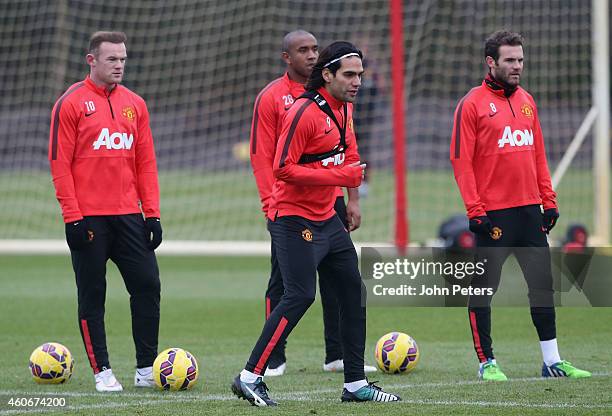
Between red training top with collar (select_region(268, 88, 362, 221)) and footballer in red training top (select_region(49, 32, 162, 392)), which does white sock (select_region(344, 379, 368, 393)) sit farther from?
footballer in red training top (select_region(49, 32, 162, 392))

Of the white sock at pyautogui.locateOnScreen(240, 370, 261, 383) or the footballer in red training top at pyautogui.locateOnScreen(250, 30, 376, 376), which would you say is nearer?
the white sock at pyautogui.locateOnScreen(240, 370, 261, 383)

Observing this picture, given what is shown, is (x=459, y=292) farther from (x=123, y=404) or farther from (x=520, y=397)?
(x=123, y=404)

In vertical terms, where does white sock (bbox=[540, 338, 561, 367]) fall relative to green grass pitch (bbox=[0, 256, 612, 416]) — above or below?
above

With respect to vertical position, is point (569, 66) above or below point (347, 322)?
above

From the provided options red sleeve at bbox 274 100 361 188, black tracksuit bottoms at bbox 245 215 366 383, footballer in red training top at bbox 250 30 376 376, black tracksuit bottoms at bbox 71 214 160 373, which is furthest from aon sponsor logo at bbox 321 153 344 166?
black tracksuit bottoms at bbox 71 214 160 373

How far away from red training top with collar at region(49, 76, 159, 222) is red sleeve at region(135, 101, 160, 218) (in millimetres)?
53

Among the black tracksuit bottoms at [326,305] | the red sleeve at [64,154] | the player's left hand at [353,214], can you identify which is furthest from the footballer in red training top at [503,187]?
the red sleeve at [64,154]

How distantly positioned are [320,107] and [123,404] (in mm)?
2010

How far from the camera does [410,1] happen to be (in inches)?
835

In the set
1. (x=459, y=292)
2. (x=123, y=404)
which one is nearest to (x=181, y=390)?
(x=123, y=404)

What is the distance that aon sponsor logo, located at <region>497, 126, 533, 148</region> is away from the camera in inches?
301

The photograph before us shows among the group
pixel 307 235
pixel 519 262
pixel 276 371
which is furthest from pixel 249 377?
pixel 519 262

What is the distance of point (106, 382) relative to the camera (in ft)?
24.3

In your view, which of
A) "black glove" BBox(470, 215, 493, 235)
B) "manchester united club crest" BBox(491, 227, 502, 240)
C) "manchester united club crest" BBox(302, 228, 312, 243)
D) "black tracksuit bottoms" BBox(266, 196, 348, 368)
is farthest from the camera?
"black tracksuit bottoms" BBox(266, 196, 348, 368)
